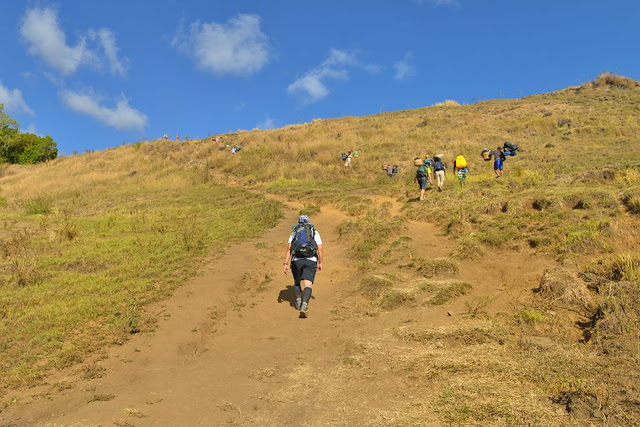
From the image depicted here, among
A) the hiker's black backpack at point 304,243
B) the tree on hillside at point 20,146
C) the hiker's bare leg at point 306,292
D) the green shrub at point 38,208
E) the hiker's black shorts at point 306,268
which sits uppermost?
the tree on hillside at point 20,146

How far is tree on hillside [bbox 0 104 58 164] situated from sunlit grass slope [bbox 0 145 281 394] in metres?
26.5

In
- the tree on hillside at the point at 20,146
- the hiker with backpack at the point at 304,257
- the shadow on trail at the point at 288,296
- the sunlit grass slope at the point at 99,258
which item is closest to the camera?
the sunlit grass slope at the point at 99,258

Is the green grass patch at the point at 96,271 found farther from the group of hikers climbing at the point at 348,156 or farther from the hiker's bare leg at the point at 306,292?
the group of hikers climbing at the point at 348,156

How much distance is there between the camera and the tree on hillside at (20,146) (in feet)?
156

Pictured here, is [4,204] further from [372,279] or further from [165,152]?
Result: [372,279]

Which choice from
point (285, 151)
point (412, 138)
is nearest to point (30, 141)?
point (285, 151)

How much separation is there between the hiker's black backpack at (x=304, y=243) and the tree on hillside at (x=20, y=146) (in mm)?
51545

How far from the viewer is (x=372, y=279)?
8.41 m

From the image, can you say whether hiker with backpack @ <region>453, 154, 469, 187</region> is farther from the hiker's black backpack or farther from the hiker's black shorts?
the hiker's black shorts

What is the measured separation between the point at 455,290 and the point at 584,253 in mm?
2735

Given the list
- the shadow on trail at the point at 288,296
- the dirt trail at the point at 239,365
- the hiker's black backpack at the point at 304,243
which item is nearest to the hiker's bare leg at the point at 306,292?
the dirt trail at the point at 239,365

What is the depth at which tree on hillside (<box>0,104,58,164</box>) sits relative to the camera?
47622mm

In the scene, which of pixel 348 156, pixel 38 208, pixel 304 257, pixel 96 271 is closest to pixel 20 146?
pixel 38 208

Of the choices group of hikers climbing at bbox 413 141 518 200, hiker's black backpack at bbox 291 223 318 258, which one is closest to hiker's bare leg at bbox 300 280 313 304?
hiker's black backpack at bbox 291 223 318 258
